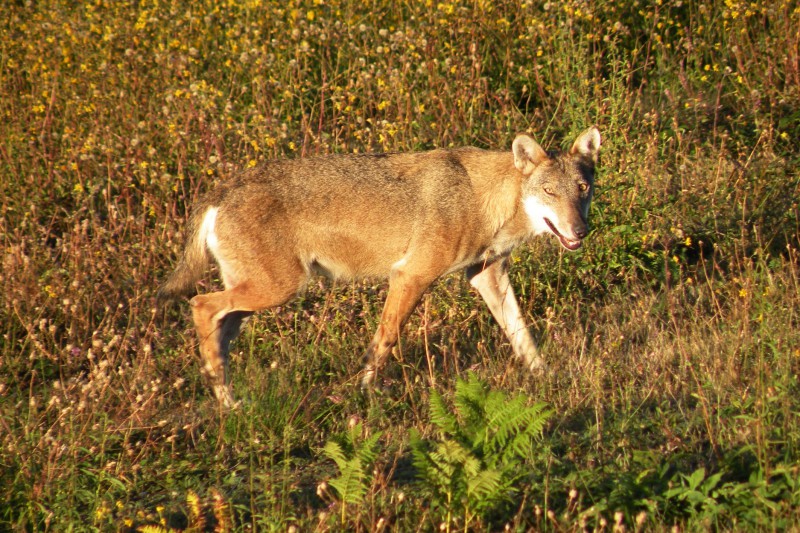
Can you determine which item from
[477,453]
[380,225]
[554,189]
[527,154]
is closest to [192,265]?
[380,225]

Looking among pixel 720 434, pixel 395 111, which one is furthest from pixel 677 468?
pixel 395 111

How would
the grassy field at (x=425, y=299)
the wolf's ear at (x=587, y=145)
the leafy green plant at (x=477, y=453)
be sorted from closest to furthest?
the leafy green plant at (x=477, y=453) < the grassy field at (x=425, y=299) < the wolf's ear at (x=587, y=145)

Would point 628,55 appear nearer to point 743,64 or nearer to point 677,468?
point 743,64

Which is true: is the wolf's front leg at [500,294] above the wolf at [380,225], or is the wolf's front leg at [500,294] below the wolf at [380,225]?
below

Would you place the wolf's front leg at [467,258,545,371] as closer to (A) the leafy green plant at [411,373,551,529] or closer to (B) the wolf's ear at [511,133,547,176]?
(B) the wolf's ear at [511,133,547,176]

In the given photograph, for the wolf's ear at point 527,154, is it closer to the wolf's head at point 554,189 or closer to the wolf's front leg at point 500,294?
the wolf's head at point 554,189

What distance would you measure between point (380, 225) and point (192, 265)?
130 centimetres

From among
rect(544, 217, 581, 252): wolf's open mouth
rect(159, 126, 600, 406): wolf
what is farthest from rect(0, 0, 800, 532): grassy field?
rect(544, 217, 581, 252): wolf's open mouth

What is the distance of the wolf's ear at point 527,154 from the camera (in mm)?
6613

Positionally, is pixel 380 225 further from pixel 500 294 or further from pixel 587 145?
pixel 587 145

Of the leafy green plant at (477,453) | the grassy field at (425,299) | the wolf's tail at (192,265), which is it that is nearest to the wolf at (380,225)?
the wolf's tail at (192,265)

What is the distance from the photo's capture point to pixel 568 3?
9.03 metres

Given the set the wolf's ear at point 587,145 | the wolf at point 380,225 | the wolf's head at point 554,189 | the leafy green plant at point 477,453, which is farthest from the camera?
the wolf's ear at point 587,145

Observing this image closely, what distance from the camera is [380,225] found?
6625mm
